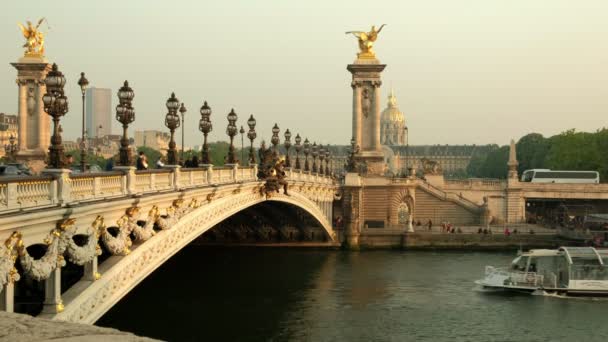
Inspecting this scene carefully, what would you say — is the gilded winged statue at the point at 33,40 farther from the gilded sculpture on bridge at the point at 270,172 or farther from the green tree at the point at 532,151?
the green tree at the point at 532,151

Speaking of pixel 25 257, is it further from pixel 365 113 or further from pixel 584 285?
pixel 365 113

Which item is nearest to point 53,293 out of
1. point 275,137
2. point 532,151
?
point 275,137

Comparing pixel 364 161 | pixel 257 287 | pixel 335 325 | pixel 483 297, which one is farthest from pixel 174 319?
pixel 364 161

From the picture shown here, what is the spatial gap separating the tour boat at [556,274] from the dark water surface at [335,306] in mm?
1113

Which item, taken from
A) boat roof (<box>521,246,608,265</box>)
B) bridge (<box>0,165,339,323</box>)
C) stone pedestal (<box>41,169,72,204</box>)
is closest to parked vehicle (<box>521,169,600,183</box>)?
boat roof (<box>521,246,608,265</box>)

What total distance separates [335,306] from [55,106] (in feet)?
79.7

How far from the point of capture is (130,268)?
67.8 ft

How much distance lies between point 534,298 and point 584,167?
52612 millimetres

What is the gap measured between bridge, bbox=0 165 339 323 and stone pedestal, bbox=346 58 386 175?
53.2 m

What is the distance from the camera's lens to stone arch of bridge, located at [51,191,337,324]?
17438mm

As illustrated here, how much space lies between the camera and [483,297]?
1697 inches

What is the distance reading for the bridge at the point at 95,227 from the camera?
14789 millimetres

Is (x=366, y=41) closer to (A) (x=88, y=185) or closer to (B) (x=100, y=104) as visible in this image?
(B) (x=100, y=104)

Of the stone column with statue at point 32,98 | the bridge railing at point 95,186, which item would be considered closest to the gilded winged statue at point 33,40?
the stone column with statue at point 32,98
